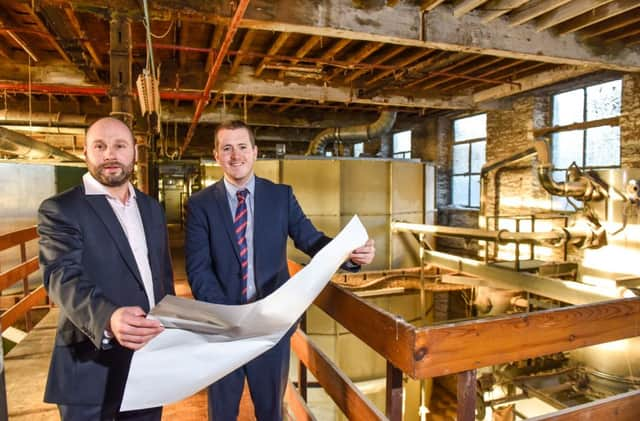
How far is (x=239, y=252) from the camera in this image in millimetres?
1555

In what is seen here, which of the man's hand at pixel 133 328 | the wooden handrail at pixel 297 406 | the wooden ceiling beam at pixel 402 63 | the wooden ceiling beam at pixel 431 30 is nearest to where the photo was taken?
the man's hand at pixel 133 328

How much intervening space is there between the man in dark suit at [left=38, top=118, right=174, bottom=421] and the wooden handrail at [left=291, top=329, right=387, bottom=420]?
0.68 metres

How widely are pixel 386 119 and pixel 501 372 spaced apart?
4.87 m

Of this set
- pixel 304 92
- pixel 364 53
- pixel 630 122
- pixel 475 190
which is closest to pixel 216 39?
→ pixel 364 53

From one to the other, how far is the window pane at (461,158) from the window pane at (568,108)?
6.48 feet

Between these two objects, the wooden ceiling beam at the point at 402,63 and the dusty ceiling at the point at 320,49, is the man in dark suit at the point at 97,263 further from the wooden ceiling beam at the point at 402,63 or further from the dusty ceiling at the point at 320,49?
the wooden ceiling beam at the point at 402,63

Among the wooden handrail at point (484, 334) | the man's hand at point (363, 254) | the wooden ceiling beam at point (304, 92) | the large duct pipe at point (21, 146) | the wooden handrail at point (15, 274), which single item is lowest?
the wooden handrail at point (15, 274)

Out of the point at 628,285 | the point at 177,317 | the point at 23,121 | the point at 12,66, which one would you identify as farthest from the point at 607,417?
the point at 23,121

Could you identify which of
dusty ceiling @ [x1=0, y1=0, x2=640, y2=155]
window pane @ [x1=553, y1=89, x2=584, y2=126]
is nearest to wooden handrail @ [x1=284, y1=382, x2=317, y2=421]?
dusty ceiling @ [x1=0, y1=0, x2=640, y2=155]

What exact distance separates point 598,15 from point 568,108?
9.40 feet

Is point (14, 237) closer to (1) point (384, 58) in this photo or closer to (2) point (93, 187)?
(2) point (93, 187)

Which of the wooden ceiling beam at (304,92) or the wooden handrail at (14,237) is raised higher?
the wooden ceiling beam at (304,92)

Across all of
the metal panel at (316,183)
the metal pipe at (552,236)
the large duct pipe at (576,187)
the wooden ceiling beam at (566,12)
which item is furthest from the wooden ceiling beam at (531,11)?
the metal panel at (316,183)

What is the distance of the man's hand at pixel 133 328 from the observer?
103 cm
